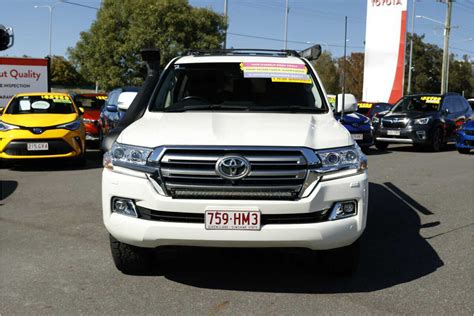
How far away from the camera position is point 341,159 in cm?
412

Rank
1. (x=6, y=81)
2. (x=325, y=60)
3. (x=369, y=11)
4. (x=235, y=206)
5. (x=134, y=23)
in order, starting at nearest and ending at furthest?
(x=235, y=206), (x=6, y=81), (x=369, y=11), (x=134, y=23), (x=325, y=60)

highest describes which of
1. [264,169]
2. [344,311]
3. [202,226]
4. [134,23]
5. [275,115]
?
[134,23]

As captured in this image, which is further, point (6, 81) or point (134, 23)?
point (134, 23)

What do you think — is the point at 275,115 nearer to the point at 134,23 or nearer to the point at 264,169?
the point at 264,169

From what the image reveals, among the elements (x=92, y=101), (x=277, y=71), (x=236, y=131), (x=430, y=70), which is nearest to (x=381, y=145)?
(x=92, y=101)

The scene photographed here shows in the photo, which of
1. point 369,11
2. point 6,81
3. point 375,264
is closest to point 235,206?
point 375,264

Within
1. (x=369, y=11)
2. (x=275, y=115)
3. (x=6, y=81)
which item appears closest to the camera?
(x=275, y=115)

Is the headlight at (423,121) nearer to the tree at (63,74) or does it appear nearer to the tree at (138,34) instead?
the tree at (138,34)

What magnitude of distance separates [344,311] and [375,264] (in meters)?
1.19

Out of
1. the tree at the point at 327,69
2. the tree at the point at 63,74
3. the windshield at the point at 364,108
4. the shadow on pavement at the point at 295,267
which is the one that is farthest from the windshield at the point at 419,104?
the tree at the point at 63,74

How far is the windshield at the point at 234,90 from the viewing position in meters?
5.27

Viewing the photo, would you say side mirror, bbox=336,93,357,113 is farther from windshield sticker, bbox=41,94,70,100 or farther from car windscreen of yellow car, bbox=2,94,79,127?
windshield sticker, bbox=41,94,70,100

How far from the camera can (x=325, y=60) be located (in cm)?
7600

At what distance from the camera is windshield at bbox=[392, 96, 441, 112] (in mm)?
16688
